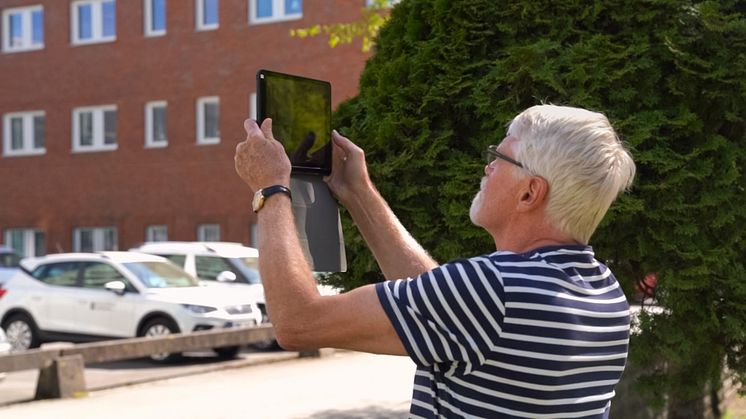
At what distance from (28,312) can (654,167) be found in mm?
12085

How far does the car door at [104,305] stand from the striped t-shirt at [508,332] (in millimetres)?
12424

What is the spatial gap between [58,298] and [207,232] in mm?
15624

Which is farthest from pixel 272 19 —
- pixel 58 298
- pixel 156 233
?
pixel 58 298

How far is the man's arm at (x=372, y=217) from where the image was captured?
293cm

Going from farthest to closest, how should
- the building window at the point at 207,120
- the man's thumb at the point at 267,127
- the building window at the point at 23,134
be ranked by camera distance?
the building window at the point at 23,134 < the building window at the point at 207,120 < the man's thumb at the point at 267,127

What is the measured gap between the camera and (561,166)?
2.37 metres

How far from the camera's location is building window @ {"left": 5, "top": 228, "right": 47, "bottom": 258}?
33.8m

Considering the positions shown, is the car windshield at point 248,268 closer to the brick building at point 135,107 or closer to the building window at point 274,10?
the brick building at point 135,107

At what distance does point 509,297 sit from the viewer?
2.22 metres

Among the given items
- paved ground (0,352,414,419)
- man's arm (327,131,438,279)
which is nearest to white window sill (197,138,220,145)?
paved ground (0,352,414,419)

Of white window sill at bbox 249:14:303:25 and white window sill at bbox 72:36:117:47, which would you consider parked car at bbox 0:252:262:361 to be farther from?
white window sill at bbox 72:36:117:47

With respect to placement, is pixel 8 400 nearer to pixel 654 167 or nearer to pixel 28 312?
pixel 28 312

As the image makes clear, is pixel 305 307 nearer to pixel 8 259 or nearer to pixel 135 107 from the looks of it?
pixel 8 259

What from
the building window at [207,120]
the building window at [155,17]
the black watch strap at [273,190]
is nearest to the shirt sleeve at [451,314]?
the black watch strap at [273,190]
